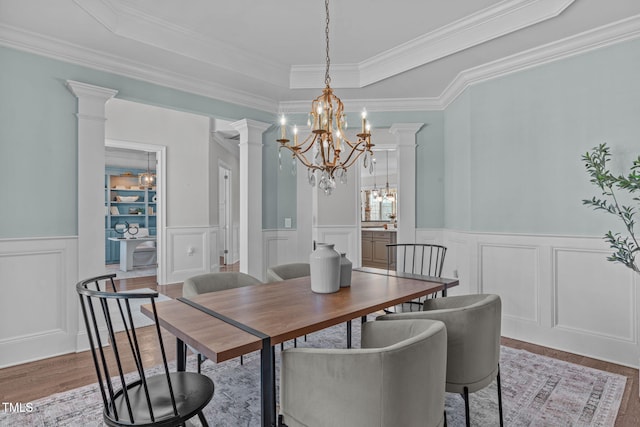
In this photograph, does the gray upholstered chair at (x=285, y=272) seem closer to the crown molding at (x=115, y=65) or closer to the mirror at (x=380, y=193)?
the crown molding at (x=115, y=65)

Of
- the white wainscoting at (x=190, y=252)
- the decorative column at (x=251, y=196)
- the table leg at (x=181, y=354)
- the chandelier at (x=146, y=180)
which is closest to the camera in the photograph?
the table leg at (x=181, y=354)

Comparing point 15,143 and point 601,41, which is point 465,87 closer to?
point 601,41

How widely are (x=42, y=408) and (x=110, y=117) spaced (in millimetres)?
4212

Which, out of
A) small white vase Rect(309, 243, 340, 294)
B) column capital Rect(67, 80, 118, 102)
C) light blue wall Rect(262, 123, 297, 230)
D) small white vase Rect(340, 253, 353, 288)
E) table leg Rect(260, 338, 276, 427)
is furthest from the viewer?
light blue wall Rect(262, 123, 297, 230)

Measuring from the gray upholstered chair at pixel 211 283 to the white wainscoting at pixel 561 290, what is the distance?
7.49 feet

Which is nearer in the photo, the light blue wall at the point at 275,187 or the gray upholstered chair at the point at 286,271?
the gray upholstered chair at the point at 286,271

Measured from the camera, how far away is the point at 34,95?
2.80 meters

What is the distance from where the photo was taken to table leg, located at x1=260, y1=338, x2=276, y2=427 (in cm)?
137

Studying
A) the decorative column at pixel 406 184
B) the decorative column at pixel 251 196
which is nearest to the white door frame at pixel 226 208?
the decorative column at pixel 251 196

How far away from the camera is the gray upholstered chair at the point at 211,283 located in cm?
230

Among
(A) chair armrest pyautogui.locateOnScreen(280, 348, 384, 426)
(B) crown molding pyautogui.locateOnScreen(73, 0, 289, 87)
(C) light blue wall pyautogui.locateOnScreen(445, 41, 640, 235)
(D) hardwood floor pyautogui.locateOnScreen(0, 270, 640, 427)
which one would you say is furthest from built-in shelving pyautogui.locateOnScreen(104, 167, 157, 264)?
(A) chair armrest pyautogui.locateOnScreen(280, 348, 384, 426)

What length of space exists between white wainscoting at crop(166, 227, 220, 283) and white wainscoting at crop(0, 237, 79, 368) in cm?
275

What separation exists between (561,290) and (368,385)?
2614 millimetres

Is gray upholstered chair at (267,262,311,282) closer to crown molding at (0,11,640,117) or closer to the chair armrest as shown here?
the chair armrest
